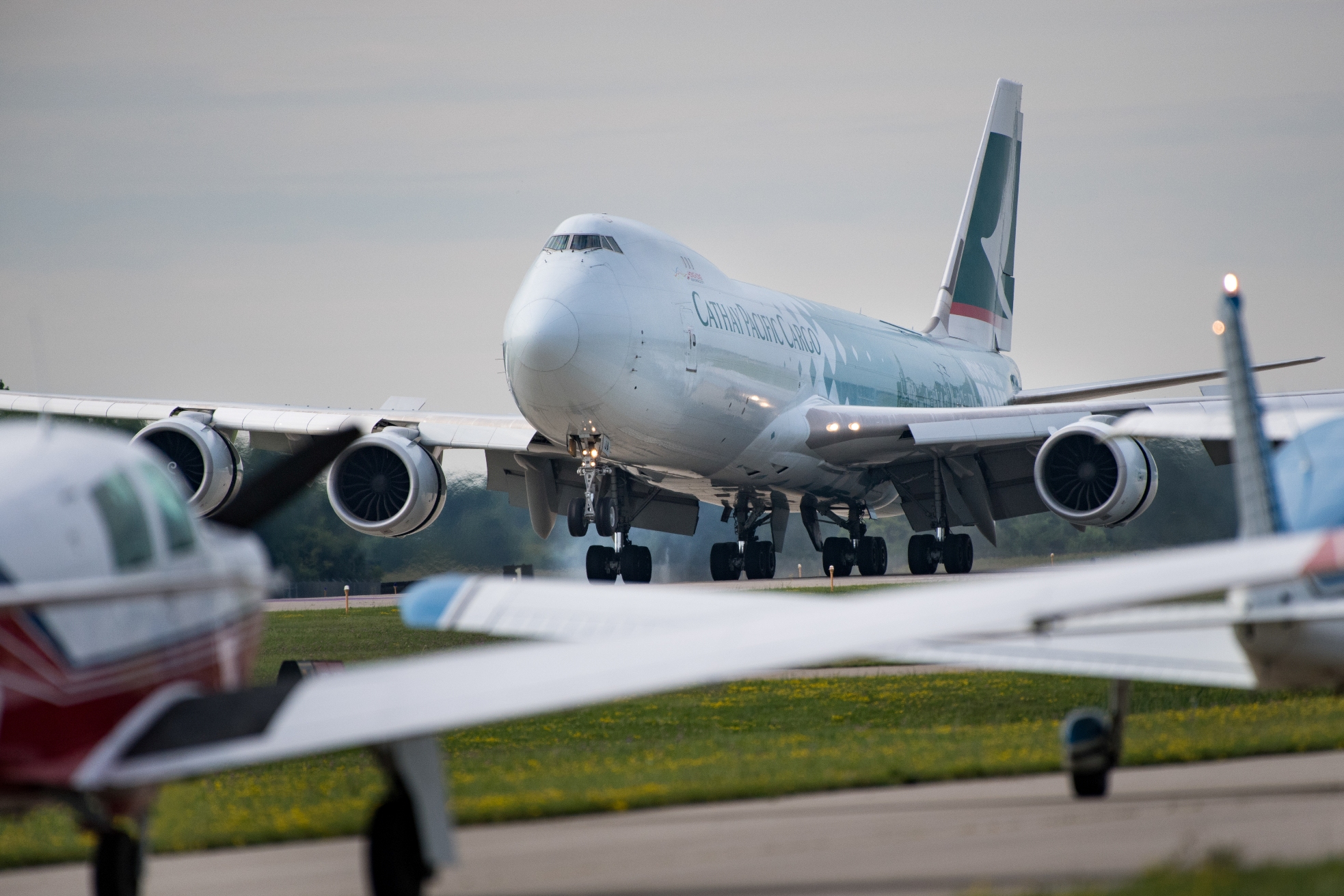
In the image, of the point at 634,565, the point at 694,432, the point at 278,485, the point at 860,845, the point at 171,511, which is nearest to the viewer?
the point at 171,511

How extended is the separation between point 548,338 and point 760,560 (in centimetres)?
950

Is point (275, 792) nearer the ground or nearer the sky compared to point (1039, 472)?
nearer the ground

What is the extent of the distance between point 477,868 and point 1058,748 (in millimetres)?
4402

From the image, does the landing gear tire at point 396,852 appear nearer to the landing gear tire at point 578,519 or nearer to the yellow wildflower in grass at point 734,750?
the yellow wildflower in grass at point 734,750

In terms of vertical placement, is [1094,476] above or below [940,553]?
above

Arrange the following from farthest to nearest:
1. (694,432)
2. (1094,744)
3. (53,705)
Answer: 1. (694,432)
2. (1094,744)
3. (53,705)

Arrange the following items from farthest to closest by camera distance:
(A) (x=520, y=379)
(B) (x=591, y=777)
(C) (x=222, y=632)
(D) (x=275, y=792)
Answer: (A) (x=520, y=379) → (D) (x=275, y=792) → (B) (x=591, y=777) → (C) (x=222, y=632)

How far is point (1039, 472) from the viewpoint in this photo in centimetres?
2278

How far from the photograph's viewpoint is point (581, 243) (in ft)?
73.7

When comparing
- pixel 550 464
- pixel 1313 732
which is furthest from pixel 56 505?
pixel 550 464

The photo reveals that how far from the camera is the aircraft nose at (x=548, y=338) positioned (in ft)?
69.8

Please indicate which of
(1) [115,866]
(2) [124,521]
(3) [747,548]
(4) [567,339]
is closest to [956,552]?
(3) [747,548]

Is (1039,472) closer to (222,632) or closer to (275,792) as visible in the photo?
(275,792)

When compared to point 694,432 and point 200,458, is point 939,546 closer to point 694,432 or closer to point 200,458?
point 694,432
